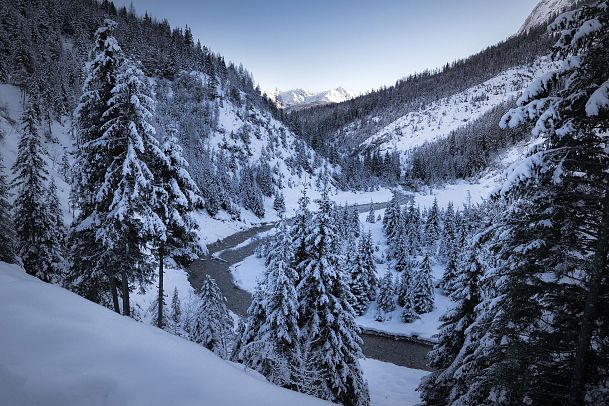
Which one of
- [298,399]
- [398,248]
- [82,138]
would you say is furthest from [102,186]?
[398,248]

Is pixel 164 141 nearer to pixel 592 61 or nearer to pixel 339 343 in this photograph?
pixel 339 343

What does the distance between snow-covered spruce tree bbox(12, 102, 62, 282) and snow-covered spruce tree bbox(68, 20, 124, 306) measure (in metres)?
13.8

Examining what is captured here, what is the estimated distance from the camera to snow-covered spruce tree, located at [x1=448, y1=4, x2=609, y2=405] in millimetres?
4895

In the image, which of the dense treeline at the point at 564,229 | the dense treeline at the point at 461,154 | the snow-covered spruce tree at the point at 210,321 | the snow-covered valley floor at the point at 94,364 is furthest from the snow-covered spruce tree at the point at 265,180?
the snow-covered valley floor at the point at 94,364

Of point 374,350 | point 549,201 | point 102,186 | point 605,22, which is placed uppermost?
point 605,22

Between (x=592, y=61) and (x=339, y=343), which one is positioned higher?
(x=592, y=61)

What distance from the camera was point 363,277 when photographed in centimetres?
4044

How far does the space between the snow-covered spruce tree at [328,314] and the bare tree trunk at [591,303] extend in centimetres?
872

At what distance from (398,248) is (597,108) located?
53.7 meters

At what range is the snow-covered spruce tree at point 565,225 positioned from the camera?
4895 mm

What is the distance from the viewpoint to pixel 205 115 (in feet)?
362

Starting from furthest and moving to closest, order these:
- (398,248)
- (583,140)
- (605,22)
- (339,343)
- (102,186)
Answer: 1. (398,248)
2. (339,343)
3. (102,186)
4. (583,140)
5. (605,22)

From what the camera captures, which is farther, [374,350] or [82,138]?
[374,350]

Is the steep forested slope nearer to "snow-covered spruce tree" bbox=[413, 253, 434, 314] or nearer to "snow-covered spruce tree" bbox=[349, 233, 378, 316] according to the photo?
"snow-covered spruce tree" bbox=[349, 233, 378, 316]
